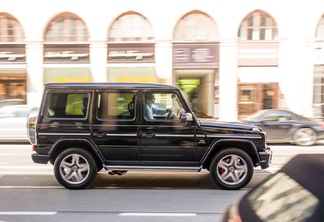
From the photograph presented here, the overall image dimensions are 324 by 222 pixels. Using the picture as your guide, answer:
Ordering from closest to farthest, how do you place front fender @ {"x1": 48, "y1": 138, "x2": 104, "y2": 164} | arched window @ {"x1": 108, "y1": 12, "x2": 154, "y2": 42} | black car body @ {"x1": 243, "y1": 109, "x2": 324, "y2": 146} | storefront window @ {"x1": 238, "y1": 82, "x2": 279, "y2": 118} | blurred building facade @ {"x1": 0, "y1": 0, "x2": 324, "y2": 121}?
1. front fender @ {"x1": 48, "y1": 138, "x2": 104, "y2": 164}
2. black car body @ {"x1": 243, "y1": 109, "x2": 324, "y2": 146}
3. blurred building facade @ {"x1": 0, "y1": 0, "x2": 324, "y2": 121}
4. storefront window @ {"x1": 238, "y1": 82, "x2": 279, "y2": 118}
5. arched window @ {"x1": 108, "y1": 12, "x2": 154, "y2": 42}

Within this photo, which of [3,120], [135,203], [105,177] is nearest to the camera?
[135,203]

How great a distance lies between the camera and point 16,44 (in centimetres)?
1919

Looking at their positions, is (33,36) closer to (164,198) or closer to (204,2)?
(204,2)

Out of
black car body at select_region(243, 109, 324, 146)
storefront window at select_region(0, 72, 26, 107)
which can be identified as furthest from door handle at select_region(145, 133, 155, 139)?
storefront window at select_region(0, 72, 26, 107)

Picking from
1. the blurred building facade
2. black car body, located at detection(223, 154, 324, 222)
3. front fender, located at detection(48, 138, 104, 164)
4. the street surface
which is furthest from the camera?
the blurred building facade

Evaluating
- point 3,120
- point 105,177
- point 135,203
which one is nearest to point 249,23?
point 3,120

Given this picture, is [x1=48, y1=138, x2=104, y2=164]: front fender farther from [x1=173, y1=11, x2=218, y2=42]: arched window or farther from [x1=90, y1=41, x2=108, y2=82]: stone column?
[x1=173, y1=11, x2=218, y2=42]: arched window

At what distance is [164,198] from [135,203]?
1.72ft

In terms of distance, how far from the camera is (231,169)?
20.0 ft

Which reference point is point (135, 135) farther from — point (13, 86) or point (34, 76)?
point (13, 86)

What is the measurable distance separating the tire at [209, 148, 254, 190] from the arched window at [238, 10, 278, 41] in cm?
1410

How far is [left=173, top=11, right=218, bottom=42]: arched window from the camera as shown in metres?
19.0

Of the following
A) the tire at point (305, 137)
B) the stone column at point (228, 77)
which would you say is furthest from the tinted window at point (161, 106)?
the stone column at point (228, 77)

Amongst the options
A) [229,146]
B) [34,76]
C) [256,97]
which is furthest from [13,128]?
[256,97]
